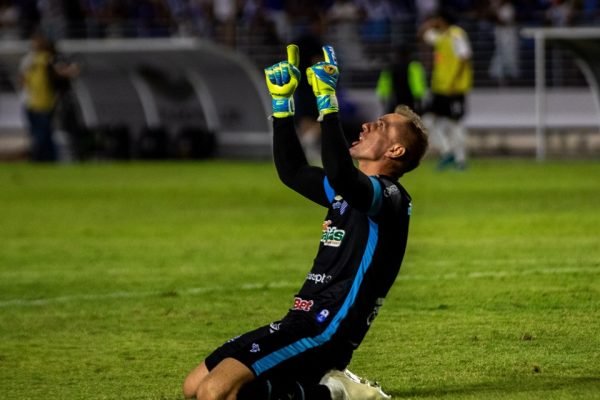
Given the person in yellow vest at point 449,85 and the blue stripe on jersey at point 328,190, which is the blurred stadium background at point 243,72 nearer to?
the person in yellow vest at point 449,85

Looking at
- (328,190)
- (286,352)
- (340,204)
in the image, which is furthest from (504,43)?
(286,352)

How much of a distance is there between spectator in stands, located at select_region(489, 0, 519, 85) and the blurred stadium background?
0.11 meters

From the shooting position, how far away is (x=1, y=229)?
15.9 metres

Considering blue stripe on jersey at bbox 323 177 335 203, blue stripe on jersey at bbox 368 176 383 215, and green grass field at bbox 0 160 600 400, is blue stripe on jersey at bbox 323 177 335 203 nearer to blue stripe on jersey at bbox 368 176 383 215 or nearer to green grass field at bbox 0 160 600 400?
blue stripe on jersey at bbox 368 176 383 215

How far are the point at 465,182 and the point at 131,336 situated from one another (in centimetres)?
1284

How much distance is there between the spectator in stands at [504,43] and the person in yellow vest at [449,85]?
17.4 feet

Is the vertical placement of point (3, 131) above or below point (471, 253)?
below

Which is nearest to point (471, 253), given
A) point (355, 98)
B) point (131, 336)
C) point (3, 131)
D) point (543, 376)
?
point (131, 336)

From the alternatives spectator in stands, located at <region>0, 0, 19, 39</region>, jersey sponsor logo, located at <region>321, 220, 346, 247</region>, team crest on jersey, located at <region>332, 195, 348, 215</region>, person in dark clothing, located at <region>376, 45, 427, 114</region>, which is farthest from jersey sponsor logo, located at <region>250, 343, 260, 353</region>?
spectator in stands, located at <region>0, 0, 19, 39</region>

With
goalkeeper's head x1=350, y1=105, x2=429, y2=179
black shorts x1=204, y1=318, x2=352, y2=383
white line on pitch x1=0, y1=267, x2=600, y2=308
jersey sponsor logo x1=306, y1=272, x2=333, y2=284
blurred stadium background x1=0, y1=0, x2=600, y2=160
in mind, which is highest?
goalkeeper's head x1=350, y1=105, x2=429, y2=179

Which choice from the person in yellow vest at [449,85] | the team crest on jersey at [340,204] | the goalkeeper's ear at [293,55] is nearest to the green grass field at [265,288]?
the team crest on jersey at [340,204]

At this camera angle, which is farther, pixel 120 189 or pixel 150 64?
pixel 150 64

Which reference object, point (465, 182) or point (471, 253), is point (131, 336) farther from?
point (465, 182)

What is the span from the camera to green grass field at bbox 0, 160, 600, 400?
24.3ft
